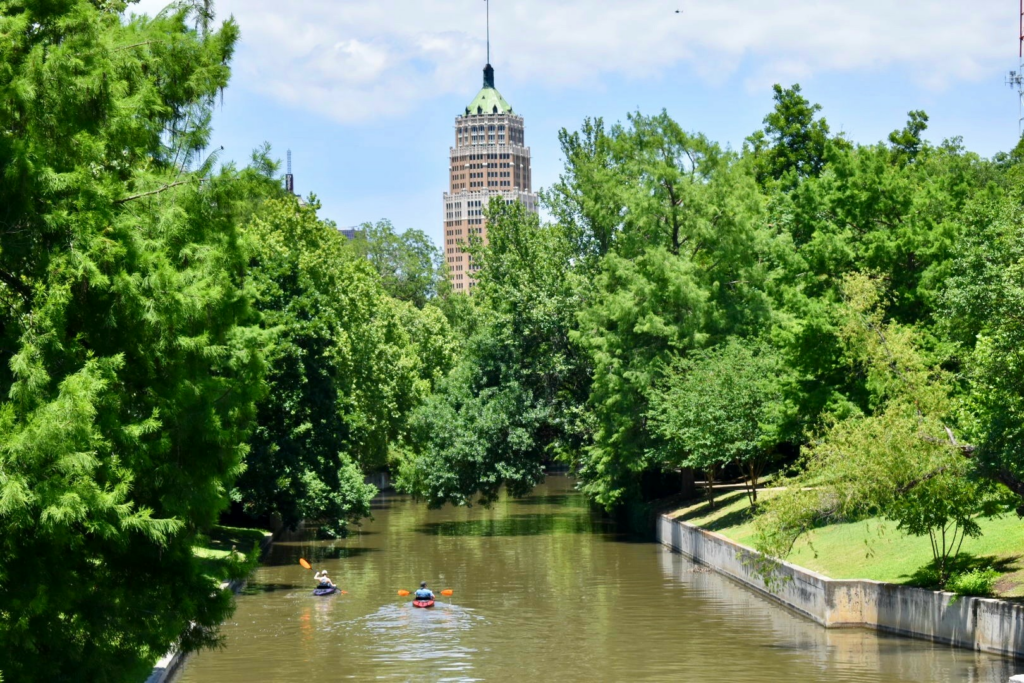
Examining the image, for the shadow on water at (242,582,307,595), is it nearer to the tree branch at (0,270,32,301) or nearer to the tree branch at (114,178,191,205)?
the tree branch at (114,178,191,205)

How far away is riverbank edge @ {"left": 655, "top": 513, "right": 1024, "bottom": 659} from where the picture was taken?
26.6 meters

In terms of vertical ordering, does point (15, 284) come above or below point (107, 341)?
above

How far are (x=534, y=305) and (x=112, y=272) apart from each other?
4659cm

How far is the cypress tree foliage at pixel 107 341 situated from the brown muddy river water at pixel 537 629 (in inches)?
386

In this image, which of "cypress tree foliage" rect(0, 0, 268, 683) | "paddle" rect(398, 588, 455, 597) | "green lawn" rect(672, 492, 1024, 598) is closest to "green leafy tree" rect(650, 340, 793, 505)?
"green lawn" rect(672, 492, 1024, 598)

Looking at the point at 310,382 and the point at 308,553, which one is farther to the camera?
the point at 308,553

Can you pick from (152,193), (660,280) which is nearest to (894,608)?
(152,193)

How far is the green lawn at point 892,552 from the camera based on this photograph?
96.9ft

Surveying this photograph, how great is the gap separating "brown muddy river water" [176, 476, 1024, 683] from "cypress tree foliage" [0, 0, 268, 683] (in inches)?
386

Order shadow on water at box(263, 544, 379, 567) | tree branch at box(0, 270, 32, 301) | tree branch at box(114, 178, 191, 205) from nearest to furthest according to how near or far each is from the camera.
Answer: tree branch at box(0, 270, 32, 301) < tree branch at box(114, 178, 191, 205) < shadow on water at box(263, 544, 379, 567)

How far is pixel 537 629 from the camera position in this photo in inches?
1347

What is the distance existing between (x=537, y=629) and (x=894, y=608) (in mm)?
9158

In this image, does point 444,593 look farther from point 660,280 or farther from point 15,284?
point 15,284

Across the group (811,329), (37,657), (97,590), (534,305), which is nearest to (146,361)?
(97,590)
